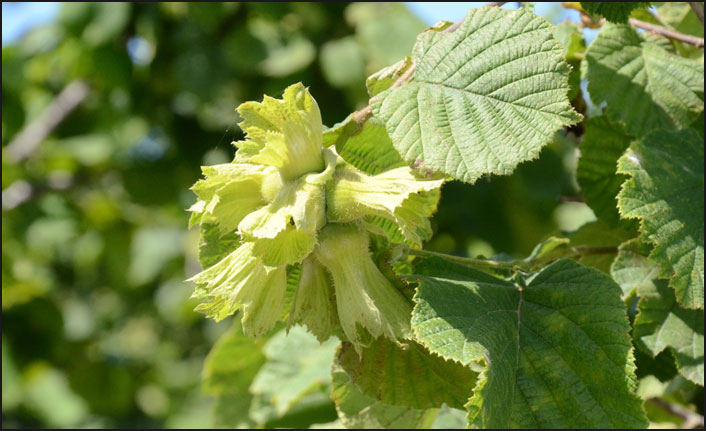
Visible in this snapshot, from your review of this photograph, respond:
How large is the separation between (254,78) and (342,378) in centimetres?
235

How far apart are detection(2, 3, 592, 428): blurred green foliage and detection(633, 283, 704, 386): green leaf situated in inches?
17.1

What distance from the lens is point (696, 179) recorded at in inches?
40.4

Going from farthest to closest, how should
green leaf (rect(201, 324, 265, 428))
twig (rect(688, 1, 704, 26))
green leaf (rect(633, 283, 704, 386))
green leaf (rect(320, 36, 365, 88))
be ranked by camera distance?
1. green leaf (rect(320, 36, 365, 88))
2. green leaf (rect(201, 324, 265, 428))
3. twig (rect(688, 1, 704, 26))
4. green leaf (rect(633, 283, 704, 386))

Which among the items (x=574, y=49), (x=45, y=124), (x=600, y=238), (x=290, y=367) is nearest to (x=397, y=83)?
(x=574, y=49)

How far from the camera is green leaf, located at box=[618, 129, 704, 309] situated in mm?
972

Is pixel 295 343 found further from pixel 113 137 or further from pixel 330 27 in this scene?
pixel 113 137

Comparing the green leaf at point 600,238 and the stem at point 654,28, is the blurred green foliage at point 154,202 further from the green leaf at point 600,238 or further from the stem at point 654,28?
the stem at point 654,28

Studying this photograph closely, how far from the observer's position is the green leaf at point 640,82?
3.78ft

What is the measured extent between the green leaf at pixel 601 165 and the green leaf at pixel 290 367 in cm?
61

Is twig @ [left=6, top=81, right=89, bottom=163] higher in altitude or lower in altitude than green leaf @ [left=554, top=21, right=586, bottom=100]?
lower

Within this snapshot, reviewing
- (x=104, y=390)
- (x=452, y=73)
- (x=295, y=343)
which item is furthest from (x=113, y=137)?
(x=452, y=73)

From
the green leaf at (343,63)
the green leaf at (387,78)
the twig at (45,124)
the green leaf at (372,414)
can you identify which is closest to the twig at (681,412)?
the green leaf at (372,414)

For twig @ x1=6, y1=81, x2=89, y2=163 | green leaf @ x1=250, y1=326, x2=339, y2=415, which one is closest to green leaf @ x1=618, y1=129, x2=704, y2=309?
green leaf @ x1=250, y1=326, x2=339, y2=415

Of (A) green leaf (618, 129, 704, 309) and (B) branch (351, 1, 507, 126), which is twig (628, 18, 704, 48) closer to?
(A) green leaf (618, 129, 704, 309)
